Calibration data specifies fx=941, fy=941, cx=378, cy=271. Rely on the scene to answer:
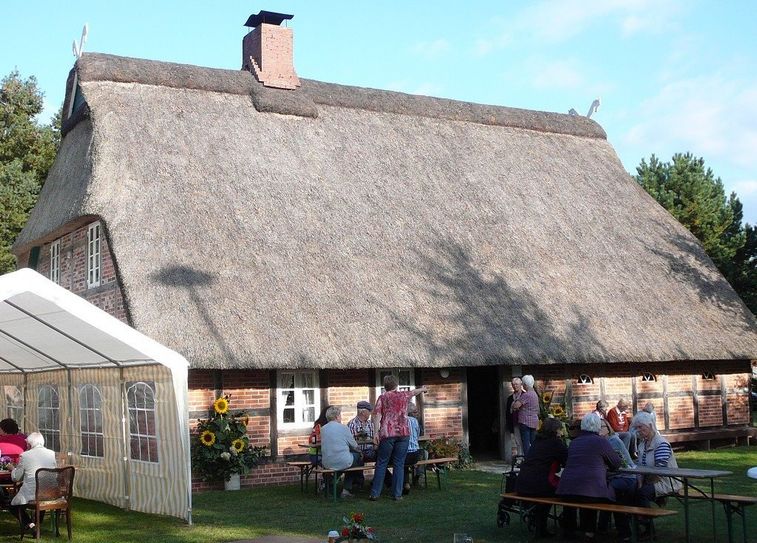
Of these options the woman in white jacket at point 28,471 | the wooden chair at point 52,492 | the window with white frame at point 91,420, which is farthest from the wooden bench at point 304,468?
the woman in white jacket at point 28,471

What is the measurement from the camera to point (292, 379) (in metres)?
14.2

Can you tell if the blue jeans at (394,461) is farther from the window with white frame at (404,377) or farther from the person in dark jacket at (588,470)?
the window with white frame at (404,377)

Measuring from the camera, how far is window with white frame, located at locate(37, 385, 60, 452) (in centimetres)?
1333

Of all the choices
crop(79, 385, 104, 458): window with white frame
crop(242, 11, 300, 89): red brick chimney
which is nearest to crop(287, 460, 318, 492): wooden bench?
crop(79, 385, 104, 458): window with white frame

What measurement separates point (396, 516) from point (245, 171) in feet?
24.3

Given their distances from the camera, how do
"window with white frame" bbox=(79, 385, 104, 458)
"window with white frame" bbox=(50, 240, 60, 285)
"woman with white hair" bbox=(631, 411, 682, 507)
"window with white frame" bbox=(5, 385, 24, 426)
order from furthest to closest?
"window with white frame" bbox=(50, 240, 60, 285), "window with white frame" bbox=(5, 385, 24, 426), "window with white frame" bbox=(79, 385, 104, 458), "woman with white hair" bbox=(631, 411, 682, 507)

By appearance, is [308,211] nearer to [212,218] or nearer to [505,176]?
[212,218]

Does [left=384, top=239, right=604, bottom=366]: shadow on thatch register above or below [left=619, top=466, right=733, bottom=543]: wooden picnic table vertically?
above

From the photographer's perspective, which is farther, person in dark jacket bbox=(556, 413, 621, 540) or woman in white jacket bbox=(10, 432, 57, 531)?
woman in white jacket bbox=(10, 432, 57, 531)

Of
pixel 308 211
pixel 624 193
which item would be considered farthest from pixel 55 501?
pixel 624 193

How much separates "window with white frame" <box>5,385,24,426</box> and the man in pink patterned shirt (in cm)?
613

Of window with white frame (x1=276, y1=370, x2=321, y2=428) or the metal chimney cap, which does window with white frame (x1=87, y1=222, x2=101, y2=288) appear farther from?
the metal chimney cap

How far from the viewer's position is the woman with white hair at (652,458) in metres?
8.86

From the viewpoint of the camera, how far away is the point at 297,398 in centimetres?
1426
